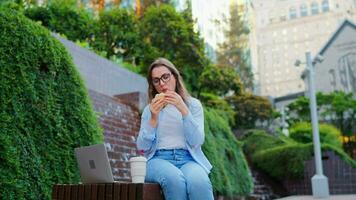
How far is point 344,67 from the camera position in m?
27.2

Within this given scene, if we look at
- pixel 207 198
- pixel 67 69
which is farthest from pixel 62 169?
pixel 207 198

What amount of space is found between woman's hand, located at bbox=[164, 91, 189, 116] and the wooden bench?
1.60ft

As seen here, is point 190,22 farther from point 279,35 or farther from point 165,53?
point 279,35

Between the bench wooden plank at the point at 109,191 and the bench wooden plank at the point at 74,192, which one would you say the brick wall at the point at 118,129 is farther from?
the bench wooden plank at the point at 109,191

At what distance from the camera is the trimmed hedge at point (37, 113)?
12.0 feet

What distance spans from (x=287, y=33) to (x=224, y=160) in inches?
2198

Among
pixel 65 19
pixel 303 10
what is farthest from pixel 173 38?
pixel 303 10

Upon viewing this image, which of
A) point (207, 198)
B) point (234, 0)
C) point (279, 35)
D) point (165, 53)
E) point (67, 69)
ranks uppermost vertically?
point (279, 35)

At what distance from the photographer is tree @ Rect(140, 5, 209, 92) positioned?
16.4 metres

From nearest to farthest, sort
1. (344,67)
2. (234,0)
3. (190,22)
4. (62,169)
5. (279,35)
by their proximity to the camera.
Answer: (62,169)
(190,22)
(344,67)
(234,0)
(279,35)

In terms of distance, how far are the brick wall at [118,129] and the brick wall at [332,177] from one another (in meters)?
5.58

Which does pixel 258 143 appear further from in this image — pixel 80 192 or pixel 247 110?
pixel 80 192

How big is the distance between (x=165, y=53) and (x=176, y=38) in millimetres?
702

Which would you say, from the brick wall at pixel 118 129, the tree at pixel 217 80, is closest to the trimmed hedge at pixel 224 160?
the brick wall at pixel 118 129
